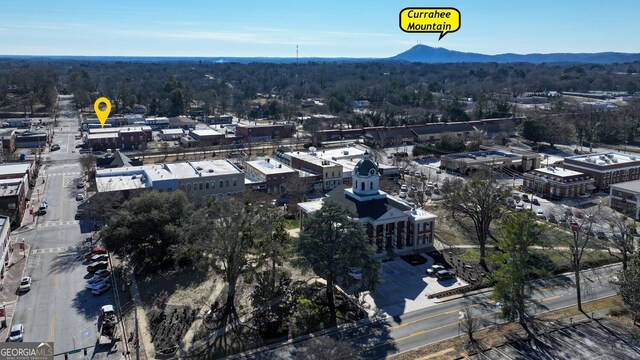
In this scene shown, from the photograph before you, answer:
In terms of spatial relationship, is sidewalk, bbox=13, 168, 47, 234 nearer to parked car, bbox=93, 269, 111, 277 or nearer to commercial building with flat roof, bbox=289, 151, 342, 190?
parked car, bbox=93, 269, 111, 277

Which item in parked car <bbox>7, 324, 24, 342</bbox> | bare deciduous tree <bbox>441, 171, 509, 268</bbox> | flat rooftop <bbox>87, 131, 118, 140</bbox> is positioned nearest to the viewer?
parked car <bbox>7, 324, 24, 342</bbox>

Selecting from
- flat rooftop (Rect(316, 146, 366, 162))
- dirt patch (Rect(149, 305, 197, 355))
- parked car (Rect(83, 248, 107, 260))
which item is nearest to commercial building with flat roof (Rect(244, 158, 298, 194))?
flat rooftop (Rect(316, 146, 366, 162))

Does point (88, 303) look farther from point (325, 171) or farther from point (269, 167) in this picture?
point (325, 171)

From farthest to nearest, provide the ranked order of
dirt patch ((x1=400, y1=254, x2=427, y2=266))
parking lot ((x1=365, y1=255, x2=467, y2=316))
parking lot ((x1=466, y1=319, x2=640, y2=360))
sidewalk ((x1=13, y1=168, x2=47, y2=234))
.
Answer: sidewalk ((x1=13, y1=168, x2=47, y2=234)) < dirt patch ((x1=400, y1=254, x2=427, y2=266)) < parking lot ((x1=365, y1=255, x2=467, y2=316)) < parking lot ((x1=466, y1=319, x2=640, y2=360))

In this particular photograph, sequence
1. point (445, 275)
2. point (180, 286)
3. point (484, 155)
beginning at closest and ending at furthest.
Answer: point (180, 286) < point (445, 275) < point (484, 155)

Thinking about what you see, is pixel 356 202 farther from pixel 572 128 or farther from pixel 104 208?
pixel 572 128

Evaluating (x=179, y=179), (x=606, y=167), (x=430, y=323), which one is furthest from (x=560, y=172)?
(x=179, y=179)

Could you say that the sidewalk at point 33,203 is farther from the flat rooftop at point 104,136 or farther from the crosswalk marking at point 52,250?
the flat rooftop at point 104,136
